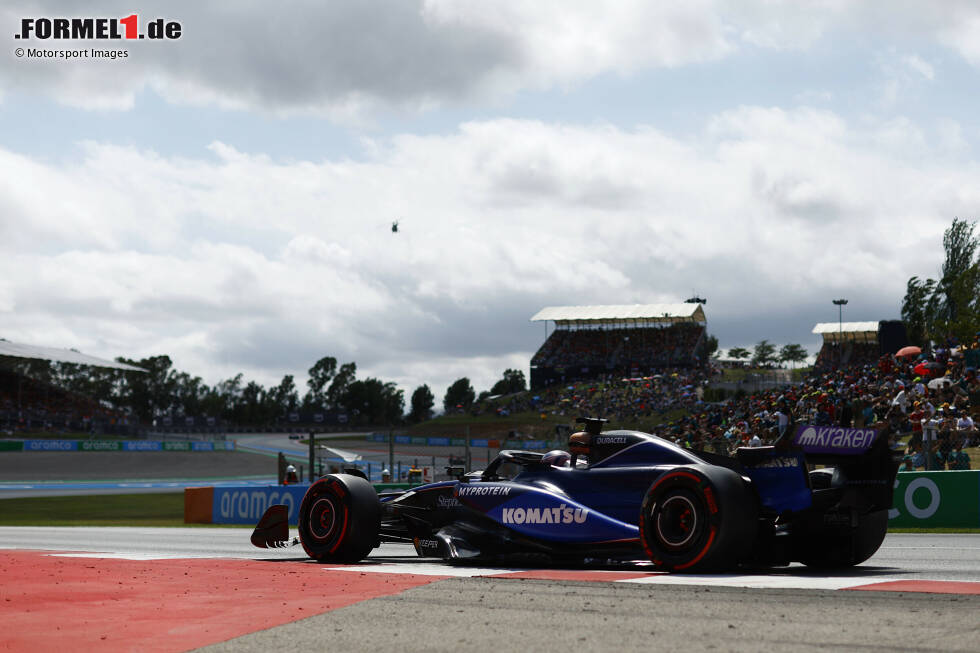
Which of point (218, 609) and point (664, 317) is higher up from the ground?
point (664, 317)

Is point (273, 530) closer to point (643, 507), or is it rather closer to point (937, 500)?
point (643, 507)

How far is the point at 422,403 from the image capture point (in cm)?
17375

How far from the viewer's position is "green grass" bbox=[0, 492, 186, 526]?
31.6 m

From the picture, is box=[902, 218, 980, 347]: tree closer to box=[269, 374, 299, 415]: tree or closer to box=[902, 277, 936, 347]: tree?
box=[902, 277, 936, 347]: tree

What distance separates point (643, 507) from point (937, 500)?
11.1 metres

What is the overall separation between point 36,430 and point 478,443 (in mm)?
29651

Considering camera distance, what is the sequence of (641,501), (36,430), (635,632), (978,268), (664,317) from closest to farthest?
(635,632) < (641,501) < (978,268) < (36,430) < (664,317)

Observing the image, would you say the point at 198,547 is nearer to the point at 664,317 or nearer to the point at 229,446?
the point at 229,446

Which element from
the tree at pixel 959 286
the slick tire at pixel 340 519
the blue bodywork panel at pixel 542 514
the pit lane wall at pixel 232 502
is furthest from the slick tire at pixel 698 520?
the tree at pixel 959 286

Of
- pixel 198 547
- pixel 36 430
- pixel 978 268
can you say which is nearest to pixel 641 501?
pixel 198 547

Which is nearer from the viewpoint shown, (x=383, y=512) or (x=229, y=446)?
(x=383, y=512)

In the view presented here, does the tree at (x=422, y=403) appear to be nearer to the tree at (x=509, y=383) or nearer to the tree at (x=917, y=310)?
the tree at (x=509, y=383)

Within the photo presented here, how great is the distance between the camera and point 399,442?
76.6 m

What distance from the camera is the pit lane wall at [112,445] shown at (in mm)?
63719
